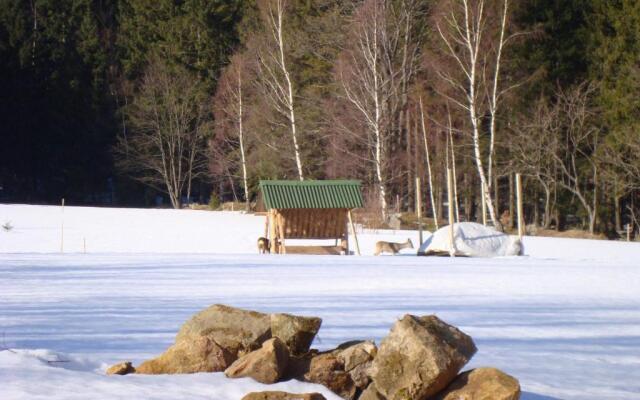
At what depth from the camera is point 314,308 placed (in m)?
11.2

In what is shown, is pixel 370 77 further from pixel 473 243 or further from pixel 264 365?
pixel 264 365

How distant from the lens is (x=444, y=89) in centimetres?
3756

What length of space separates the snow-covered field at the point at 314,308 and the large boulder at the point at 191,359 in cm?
19

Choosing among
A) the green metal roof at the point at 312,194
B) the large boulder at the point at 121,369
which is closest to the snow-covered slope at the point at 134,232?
the green metal roof at the point at 312,194

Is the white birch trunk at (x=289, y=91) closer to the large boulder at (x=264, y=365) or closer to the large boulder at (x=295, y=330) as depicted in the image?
the large boulder at (x=295, y=330)

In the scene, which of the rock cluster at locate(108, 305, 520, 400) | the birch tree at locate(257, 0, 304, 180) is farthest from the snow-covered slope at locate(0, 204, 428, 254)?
the rock cluster at locate(108, 305, 520, 400)

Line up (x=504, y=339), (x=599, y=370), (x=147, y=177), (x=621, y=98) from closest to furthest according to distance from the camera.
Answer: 1. (x=599, y=370)
2. (x=504, y=339)
3. (x=621, y=98)
4. (x=147, y=177)

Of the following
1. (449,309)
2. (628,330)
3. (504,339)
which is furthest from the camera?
(449,309)

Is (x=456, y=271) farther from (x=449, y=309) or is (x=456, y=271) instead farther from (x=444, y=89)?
(x=444, y=89)

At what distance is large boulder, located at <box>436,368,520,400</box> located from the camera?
6.68m

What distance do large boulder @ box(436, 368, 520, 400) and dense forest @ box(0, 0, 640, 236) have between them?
79.4 ft

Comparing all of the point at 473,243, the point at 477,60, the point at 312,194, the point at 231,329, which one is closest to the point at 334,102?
the point at 477,60

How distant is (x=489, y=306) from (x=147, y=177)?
41819mm

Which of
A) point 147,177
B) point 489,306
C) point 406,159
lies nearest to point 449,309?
point 489,306
